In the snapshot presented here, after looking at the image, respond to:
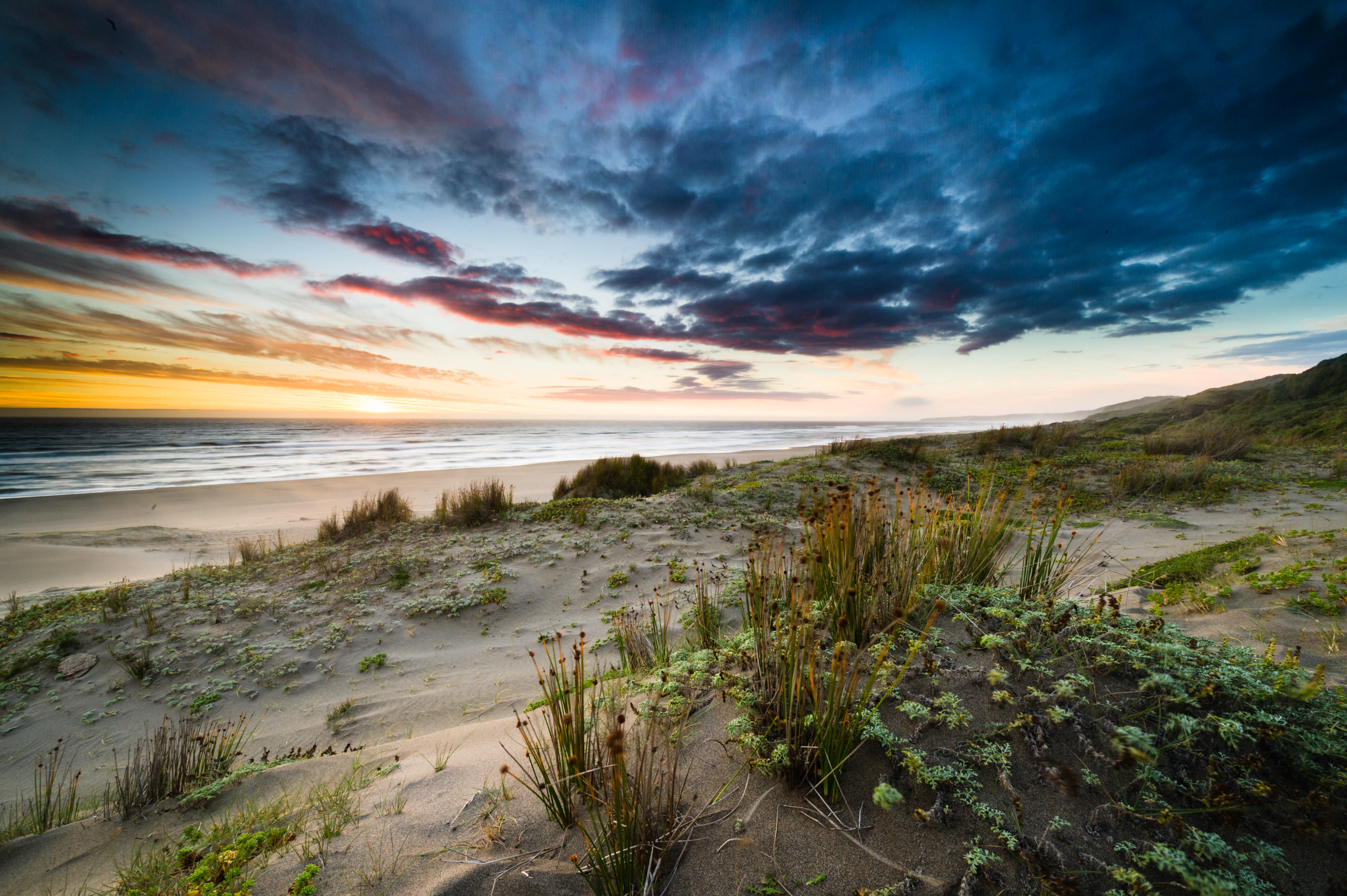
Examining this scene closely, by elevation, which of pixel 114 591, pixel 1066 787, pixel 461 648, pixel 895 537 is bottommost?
pixel 461 648

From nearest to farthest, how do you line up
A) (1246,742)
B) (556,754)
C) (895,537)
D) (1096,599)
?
(1246,742)
(556,754)
(895,537)
(1096,599)

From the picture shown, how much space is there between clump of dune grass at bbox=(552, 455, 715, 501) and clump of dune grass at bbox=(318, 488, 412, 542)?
3623 mm

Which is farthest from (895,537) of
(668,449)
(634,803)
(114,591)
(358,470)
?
(668,449)

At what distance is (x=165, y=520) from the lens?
43.1ft

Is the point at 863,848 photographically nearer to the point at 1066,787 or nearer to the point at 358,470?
the point at 1066,787

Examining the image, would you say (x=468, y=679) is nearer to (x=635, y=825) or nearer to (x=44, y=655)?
(x=635, y=825)

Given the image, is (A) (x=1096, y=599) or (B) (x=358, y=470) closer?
(A) (x=1096, y=599)

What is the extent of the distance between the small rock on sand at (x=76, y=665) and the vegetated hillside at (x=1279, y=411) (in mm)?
23212

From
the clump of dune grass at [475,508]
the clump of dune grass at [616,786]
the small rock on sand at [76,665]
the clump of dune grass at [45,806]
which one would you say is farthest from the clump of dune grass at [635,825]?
the clump of dune grass at [475,508]

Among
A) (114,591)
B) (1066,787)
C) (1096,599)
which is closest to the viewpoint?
(1066,787)

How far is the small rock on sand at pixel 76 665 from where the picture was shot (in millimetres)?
4922

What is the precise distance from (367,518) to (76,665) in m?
4.57

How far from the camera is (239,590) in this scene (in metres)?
6.65

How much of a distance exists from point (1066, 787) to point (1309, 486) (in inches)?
461
